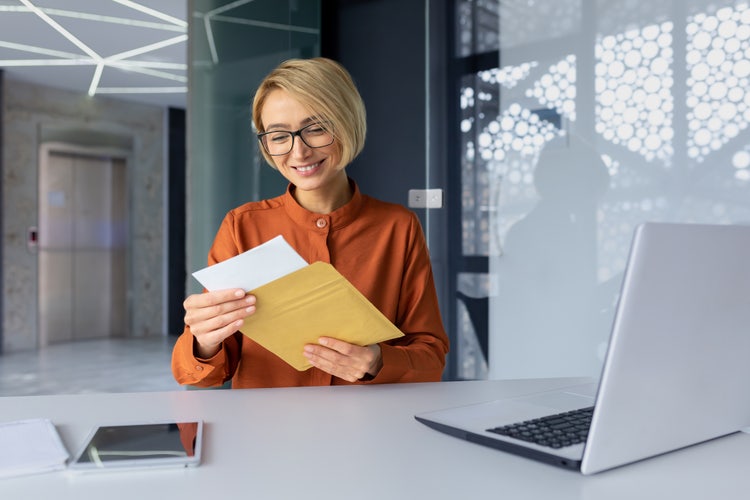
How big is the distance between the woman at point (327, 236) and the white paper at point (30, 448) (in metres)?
0.38

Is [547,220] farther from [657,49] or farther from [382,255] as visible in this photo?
[382,255]

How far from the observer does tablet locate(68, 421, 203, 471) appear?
85cm

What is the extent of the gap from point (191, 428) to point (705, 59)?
284 centimetres

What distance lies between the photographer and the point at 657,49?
3107mm

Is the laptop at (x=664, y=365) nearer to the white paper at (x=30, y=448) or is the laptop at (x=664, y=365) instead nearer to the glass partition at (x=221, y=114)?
the white paper at (x=30, y=448)

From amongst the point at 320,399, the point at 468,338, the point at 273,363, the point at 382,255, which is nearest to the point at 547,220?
the point at 468,338

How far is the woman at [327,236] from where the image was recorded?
1412 millimetres

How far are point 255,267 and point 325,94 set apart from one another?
0.61 m

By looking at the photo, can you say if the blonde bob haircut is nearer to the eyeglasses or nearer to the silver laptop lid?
the eyeglasses

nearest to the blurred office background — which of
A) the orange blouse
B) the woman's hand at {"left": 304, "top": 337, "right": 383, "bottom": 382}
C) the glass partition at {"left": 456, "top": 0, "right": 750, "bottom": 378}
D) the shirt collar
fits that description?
the glass partition at {"left": 456, "top": 0, "right": 750, "bottom": 378}

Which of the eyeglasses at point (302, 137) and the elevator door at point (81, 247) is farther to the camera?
the elevator door at point (81, 247)

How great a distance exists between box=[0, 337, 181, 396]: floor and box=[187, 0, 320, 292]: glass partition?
85.8 inches

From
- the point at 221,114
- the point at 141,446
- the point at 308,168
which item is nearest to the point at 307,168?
the point at 308,168

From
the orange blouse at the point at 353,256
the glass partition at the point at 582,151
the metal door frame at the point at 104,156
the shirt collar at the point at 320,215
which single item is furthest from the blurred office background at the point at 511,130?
the metal door frame at the point at 104,156
